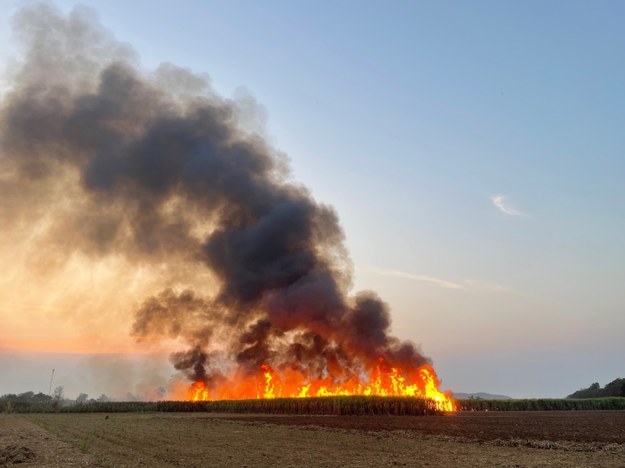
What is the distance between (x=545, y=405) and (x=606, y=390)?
195 ft

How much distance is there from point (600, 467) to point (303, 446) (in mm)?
13299

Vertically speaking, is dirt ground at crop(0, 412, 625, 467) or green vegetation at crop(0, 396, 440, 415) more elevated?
dirt ground at crop(0, 412, 625, 467)

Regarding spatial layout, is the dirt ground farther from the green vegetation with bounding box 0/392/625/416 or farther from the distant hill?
the distant hill

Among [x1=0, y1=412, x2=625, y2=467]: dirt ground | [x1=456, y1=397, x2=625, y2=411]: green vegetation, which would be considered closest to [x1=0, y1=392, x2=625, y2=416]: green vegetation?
[x1=456, y1=397, x2=625, y2=411]: green vegetation

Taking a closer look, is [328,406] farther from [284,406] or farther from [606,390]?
[606,390]

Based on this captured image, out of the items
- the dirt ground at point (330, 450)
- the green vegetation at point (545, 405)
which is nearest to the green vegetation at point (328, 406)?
the green vegetation at point (545, 405)

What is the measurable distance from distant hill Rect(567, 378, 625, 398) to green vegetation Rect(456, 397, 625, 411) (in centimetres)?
3089

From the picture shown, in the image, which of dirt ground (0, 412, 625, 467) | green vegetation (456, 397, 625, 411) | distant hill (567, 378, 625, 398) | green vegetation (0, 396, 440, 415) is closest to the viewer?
dirt ground (0, 412, 625, 467)

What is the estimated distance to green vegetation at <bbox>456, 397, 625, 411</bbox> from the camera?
3430 inches

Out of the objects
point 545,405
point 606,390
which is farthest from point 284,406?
point 606,390

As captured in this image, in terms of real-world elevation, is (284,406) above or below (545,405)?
above

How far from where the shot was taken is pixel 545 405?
8719cm

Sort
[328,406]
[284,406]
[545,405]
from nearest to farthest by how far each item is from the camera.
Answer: [328,406] < [284,406] < [545,405]

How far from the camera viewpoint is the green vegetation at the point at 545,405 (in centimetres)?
8712
